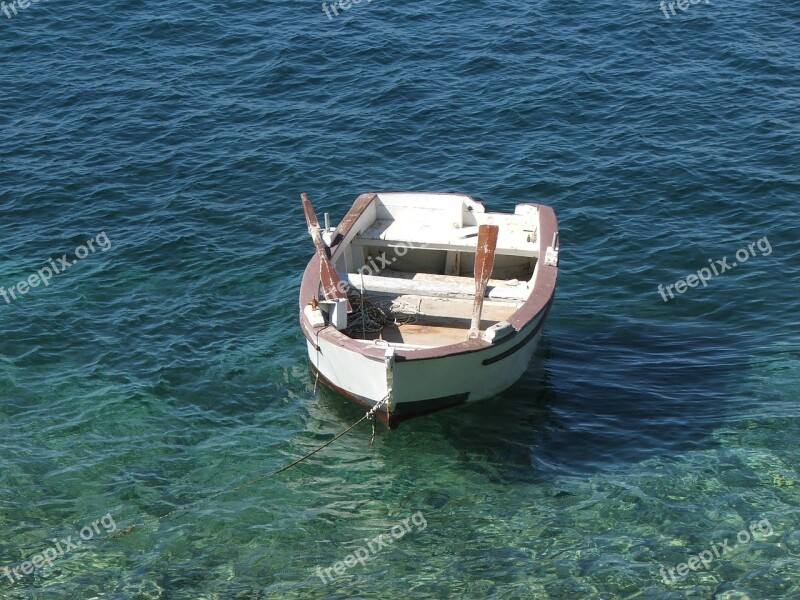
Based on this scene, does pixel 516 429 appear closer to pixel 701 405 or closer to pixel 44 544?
pixel 701 405

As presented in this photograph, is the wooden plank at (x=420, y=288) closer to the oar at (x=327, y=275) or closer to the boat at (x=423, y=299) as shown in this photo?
the boat at (x=423, y=299)

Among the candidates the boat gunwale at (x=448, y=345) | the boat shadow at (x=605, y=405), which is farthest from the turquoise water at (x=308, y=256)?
the boat gunwale at (x=448, y=345)

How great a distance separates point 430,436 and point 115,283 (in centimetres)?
912

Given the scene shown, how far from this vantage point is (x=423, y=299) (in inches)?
754

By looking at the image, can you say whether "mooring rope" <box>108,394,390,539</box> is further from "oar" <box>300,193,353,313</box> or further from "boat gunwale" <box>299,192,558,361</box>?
"oar" <box>300,193,353,313</box>

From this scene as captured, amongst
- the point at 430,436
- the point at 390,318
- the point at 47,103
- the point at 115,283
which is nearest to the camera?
the point at 430,436

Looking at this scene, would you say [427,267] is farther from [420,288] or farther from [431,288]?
[420,288]

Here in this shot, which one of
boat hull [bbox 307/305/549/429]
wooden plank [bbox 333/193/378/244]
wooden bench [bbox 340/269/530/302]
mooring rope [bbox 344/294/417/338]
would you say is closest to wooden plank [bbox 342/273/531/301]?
wooden bench [bbox 340/269/530/302]

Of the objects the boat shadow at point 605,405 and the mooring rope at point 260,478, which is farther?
the boat shadow at point 605,405

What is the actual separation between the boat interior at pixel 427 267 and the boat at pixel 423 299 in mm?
22

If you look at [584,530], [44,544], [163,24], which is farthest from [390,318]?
[163,24]

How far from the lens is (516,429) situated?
17.8 m

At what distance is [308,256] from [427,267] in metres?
3.66

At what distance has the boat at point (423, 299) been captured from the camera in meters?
16.6
